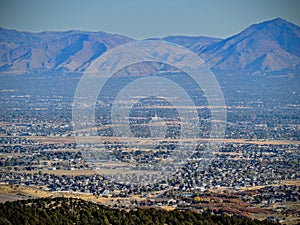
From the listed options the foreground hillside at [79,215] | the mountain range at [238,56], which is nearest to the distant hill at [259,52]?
the mountain range at [238,56]

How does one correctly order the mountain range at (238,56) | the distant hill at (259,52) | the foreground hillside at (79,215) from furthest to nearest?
the mountain range at (238,56) → the distant hill at (259,52) → the foreground hillside at (79,215)

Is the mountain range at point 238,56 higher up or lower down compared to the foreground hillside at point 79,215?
higher up

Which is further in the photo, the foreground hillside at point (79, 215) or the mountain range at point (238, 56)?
the mountain range at point (238, 56)

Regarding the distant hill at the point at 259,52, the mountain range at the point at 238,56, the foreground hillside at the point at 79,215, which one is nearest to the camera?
the foreground hillside at the point at 79,215

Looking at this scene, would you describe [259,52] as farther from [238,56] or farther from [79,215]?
[79,215]

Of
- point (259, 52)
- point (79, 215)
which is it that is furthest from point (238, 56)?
point (79, 215)

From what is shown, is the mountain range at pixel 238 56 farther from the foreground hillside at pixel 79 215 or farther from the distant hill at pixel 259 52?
the foreground hillside at pixel 79 215

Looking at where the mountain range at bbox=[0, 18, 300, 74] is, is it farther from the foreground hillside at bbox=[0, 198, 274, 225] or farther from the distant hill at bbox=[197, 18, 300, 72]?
the foreground hillside at bbox=[0, 198, 274, 225]

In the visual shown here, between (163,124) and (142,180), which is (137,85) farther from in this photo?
(142,180)
